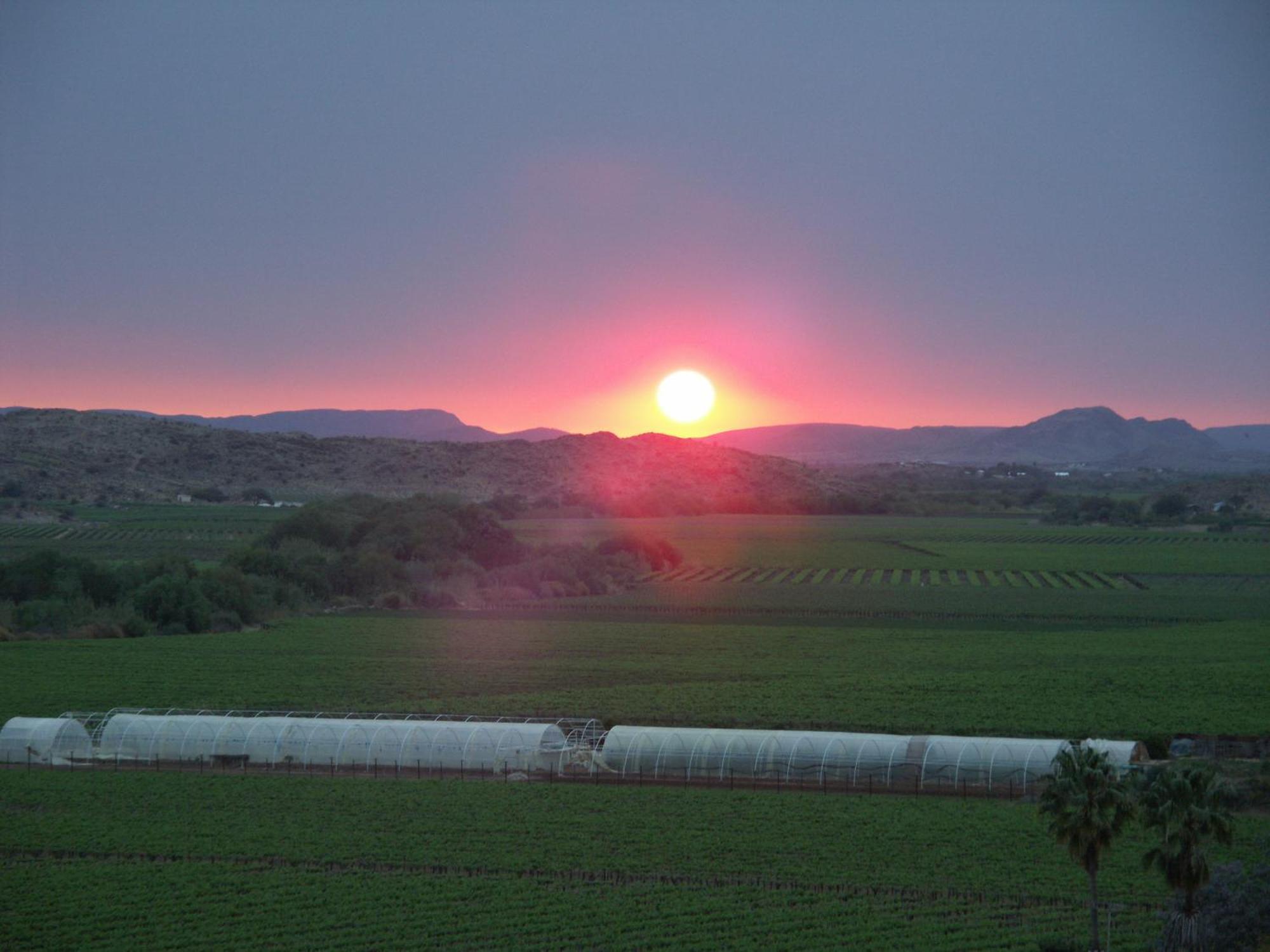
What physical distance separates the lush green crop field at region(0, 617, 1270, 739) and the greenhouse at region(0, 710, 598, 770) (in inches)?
→ 189

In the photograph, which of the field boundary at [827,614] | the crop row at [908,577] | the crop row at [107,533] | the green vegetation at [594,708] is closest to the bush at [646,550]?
the green vegetation at [594,708]

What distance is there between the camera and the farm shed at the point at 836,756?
3272cm

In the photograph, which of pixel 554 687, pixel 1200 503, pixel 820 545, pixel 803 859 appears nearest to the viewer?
pixel 803 859

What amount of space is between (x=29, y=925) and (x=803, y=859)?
15.7m

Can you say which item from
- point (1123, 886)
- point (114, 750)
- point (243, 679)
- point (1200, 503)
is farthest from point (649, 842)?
point (1200, 503)

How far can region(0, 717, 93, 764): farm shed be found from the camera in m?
35.9

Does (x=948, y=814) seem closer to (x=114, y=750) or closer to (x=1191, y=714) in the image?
(x=1191, y=714)

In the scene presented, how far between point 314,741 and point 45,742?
26.2 feet

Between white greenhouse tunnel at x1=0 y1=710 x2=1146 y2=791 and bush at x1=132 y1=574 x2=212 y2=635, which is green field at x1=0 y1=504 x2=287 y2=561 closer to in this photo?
bush at x1=132 y1=574 x2=212 y2=635

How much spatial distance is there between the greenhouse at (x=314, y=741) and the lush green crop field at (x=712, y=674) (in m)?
4.80

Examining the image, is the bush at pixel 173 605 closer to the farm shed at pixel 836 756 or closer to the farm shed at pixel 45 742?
the farm shed at pixel 45 742

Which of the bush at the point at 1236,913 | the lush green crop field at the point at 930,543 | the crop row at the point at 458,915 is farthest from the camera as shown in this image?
the lush green crop field at the point at 930,543

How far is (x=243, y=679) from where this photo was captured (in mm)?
46969

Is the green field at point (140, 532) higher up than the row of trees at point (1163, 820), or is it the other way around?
the green field at point (140, 532)
